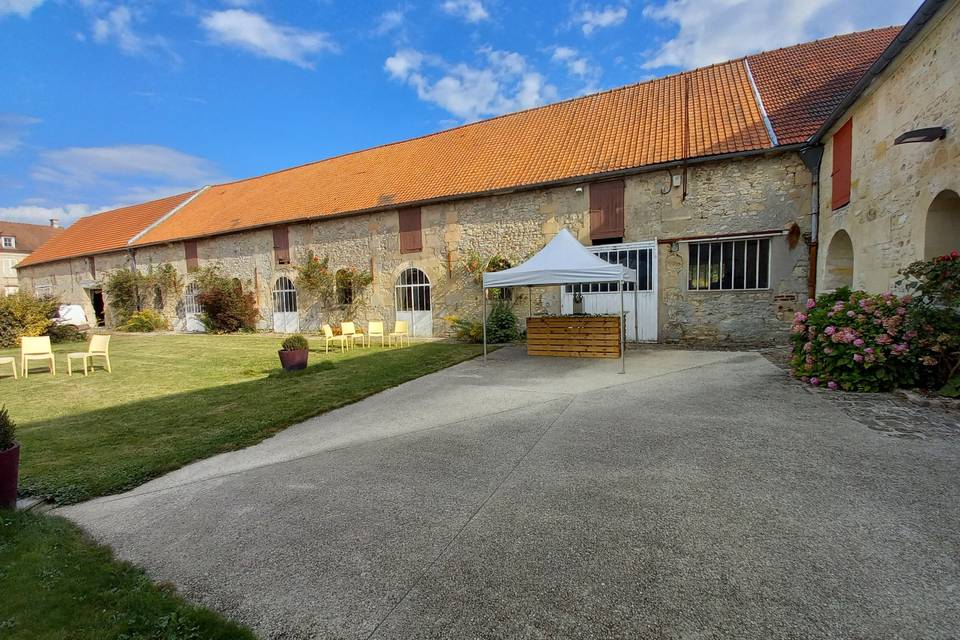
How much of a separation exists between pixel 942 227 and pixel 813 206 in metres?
3.93

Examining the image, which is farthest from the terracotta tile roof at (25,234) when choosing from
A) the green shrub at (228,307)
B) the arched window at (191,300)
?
the green shrub at (228,307)

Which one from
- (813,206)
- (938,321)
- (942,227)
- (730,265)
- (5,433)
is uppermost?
(813,206)

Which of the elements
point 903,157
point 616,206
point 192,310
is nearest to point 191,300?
point 192,310

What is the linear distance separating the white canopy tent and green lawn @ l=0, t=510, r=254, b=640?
19.4ft

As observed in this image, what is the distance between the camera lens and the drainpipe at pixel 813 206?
873cm

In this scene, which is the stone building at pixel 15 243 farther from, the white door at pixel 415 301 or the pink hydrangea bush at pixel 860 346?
the pink hydrangea bush at pixel 860 346

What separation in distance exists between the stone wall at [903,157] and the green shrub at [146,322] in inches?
945

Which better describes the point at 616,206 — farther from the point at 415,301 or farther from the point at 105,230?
the point at 105,230

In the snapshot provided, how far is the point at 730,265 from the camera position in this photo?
9.61 meters

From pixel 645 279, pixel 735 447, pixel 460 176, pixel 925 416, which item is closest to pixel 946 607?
pixel 735 447

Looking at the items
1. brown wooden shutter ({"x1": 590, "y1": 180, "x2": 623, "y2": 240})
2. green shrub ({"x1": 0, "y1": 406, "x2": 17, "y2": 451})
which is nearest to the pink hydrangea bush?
brown wooden shutter ({"x1": 590, "y1": 180, "x2": 623, "y2": 240})

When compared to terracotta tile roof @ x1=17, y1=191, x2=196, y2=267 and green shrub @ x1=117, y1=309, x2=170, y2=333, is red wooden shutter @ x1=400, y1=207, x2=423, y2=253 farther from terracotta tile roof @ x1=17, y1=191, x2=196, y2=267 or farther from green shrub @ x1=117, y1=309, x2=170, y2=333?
terracotta tile roof @ x1=17, y1=191, x2=196, y2=267

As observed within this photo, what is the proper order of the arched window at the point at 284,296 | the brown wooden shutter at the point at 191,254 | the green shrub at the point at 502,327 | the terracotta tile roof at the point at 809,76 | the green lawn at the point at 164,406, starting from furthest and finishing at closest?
1. the brown wooden shutter at the point at 191,254
2. the arched window at the point at 284,296
3. the green shrub at the point at 502,327
4. the terracotta tile roof at the point at 809,76
5. the green lawn at the point at 164,406

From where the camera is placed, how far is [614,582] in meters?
1.96
